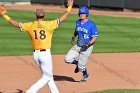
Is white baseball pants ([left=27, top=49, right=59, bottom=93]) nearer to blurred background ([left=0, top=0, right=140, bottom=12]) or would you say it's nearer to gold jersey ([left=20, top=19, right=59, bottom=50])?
gold jersey ([left=20, top=19, right=59, bottom=50])

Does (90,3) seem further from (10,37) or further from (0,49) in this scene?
(0,49)

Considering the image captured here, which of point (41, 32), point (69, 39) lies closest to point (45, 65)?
point (41, 32)

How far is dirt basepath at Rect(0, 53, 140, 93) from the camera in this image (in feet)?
38.8

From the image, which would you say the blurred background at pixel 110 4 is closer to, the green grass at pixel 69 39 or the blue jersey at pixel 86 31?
the green grass at pixel 69 39

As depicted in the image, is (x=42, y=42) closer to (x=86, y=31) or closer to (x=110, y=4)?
(x=86, y=31)

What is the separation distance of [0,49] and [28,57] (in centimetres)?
210

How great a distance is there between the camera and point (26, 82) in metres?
12.2

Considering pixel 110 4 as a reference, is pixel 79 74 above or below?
above

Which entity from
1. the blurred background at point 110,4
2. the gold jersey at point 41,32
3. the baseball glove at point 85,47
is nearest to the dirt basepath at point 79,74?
the baseball glove at point 85,47

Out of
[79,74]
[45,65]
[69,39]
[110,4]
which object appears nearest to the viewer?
[45,65]

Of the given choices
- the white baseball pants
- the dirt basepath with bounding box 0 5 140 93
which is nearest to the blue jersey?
the dirt basepath with bounding box 0 5 140 93

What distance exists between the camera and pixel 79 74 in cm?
1355

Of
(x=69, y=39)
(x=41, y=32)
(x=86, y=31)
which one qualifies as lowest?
(x=69, y=39)

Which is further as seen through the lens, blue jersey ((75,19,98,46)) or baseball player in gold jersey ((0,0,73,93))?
blue jersey ((75,19,98,46))
